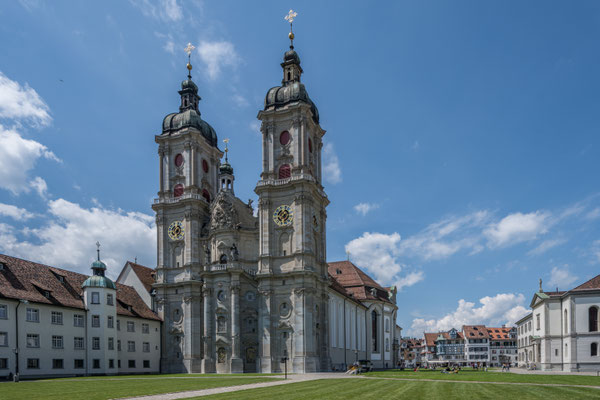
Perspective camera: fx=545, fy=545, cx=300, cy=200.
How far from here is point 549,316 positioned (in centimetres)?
7288

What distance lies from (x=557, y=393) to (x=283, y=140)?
163ft

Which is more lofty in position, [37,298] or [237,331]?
[37,298]

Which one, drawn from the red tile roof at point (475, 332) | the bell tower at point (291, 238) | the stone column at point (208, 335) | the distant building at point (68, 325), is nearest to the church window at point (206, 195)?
the bell tower at point (291, 238)

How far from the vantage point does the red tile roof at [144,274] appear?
252 ft

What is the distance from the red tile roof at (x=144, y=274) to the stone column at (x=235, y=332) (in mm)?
15704

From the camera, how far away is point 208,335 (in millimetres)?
68875

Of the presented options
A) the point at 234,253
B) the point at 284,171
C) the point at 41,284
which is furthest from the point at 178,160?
the point at 41,284

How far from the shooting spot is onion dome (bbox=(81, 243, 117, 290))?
6281cm

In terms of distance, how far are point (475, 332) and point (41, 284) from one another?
139679 mm

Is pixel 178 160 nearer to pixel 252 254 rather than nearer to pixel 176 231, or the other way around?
pixel 176 231

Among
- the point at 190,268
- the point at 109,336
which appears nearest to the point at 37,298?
the point at 109,336

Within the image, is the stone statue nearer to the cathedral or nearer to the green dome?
the cathedral

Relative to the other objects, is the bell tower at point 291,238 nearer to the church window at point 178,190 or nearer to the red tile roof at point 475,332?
the church window at point 178,190

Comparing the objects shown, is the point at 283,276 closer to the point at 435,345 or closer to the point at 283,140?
the point at 283,140
